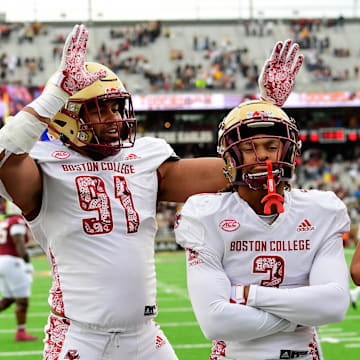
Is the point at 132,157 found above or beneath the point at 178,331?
above

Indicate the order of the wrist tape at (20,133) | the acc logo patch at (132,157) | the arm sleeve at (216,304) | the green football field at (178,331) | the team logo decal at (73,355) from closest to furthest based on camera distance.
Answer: the arm sleeve at (216,304), the wrist tape at (20,133), the team logo decal at (73,355), the acc logo patch at (132,157), the green football field at (178,331)

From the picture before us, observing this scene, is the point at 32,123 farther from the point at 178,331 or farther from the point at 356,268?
the point at 178,331

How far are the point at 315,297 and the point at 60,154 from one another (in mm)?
1292

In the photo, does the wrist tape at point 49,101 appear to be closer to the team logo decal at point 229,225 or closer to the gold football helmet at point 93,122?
Result: the gold football helmet at point 93,122

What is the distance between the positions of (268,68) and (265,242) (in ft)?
3.22

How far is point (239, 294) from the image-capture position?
2520 millimetres

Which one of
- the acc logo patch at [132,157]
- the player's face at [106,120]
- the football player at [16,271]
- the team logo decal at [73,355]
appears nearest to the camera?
the team logo decal at [73,355]

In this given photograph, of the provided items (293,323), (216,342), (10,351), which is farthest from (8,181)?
(10,351)

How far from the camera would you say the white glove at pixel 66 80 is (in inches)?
108

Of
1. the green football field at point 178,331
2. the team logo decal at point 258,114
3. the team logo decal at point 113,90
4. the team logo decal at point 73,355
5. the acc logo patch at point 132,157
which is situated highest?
the team logo decal at point 113,90

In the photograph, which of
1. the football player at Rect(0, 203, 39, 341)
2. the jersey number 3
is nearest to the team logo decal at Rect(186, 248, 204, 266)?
the jersey number 3

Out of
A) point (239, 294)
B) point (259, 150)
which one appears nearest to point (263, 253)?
point (239, 294)

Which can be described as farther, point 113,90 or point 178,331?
point 178,331

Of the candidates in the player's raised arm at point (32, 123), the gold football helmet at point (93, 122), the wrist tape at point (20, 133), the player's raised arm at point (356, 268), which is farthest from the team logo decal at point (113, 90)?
the player's raised arm at point (356, 268)
